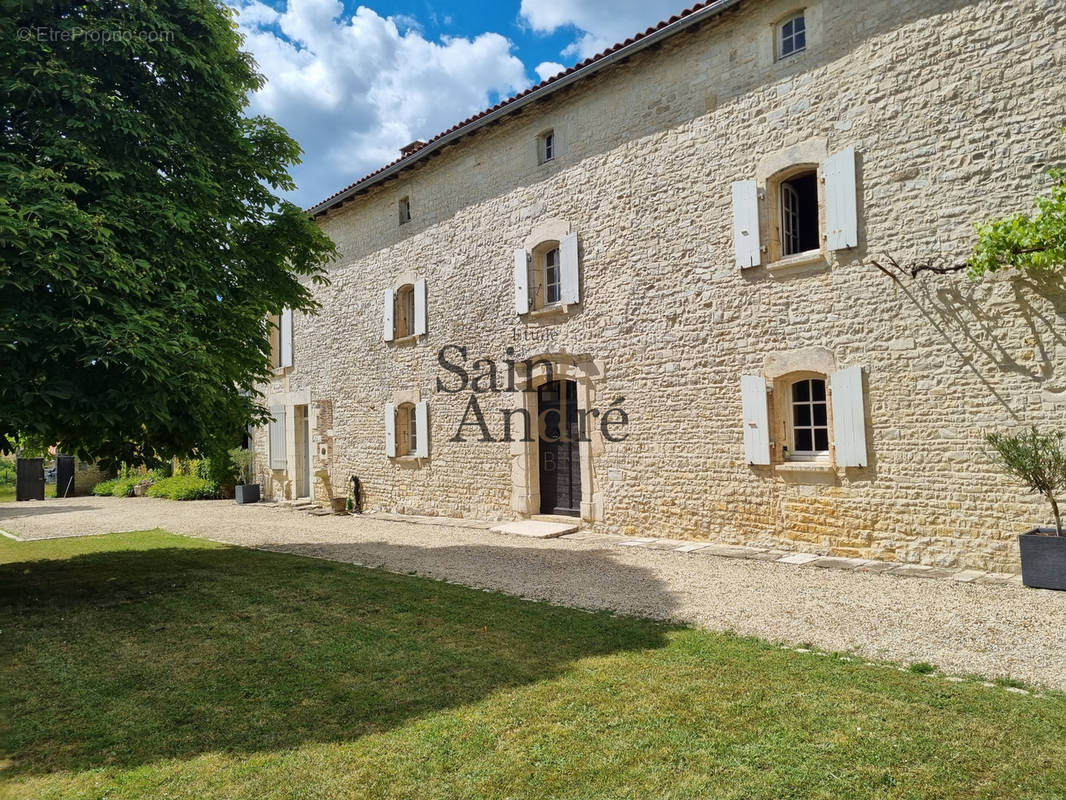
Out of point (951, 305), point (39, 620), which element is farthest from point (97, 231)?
point (951, 305)

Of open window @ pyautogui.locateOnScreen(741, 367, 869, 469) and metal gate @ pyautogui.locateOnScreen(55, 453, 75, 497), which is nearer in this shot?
open window @ pyautogui.locateOnScreen(741, 367, 869, 469)

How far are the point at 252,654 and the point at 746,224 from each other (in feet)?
21.7

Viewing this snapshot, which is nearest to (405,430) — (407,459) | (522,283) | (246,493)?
(407,459)

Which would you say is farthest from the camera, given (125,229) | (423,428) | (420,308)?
(420,308)

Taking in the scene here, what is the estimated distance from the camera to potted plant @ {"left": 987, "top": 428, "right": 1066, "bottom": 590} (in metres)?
5.77

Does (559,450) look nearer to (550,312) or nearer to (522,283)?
(550,312)

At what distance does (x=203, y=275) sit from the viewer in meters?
6.43

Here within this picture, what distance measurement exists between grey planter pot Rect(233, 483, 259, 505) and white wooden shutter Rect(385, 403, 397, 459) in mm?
5050

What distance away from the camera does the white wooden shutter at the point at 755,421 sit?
25.9 ft

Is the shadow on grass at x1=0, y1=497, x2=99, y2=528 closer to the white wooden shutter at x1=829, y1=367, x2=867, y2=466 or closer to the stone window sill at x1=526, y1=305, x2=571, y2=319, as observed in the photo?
the stone window sill at x1=526, y1=305, x2=571, y2=319

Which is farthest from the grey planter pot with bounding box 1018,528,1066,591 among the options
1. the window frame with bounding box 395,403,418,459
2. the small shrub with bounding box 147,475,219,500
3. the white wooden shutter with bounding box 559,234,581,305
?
the small shrub with bounding box 147,475,219,500

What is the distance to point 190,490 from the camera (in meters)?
17.4

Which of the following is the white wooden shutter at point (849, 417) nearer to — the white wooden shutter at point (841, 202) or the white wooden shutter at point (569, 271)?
the white wooden shutter at point (841, 202)

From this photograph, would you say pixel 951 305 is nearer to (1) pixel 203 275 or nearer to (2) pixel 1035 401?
(2) pixel 1035 401
